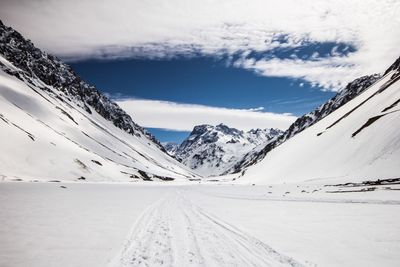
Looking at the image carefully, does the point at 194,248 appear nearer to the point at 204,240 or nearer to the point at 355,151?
the point at 204,240

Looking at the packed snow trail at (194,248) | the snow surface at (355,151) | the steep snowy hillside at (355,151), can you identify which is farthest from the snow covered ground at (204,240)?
the snow surface at (355,151)

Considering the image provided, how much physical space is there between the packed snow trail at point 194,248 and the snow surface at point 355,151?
129 feet

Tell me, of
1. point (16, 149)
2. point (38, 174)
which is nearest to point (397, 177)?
point (38, 174)

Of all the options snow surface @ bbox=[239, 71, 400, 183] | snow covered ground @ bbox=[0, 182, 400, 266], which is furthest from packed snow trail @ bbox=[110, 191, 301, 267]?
snow surface @ bbox=[239, 71, 400, 183]

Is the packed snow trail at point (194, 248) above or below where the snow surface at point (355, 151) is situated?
below

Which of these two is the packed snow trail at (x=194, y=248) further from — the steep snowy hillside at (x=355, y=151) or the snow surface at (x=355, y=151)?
the snow surface at (x=355, y=151)

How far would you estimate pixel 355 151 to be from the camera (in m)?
62.2

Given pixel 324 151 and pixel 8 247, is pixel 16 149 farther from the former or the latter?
pixel 8 247

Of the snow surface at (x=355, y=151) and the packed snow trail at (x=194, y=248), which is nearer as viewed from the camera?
the packed snow trail at (x=194, y=248)

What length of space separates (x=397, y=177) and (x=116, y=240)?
4146 cm

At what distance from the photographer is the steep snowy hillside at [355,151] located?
51456 mm

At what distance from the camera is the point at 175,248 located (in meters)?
11.3

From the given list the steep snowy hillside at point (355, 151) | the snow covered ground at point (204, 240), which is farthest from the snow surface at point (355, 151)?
the snow covered ground at point (204, 240)

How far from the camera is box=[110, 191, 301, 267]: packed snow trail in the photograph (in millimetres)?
9477
